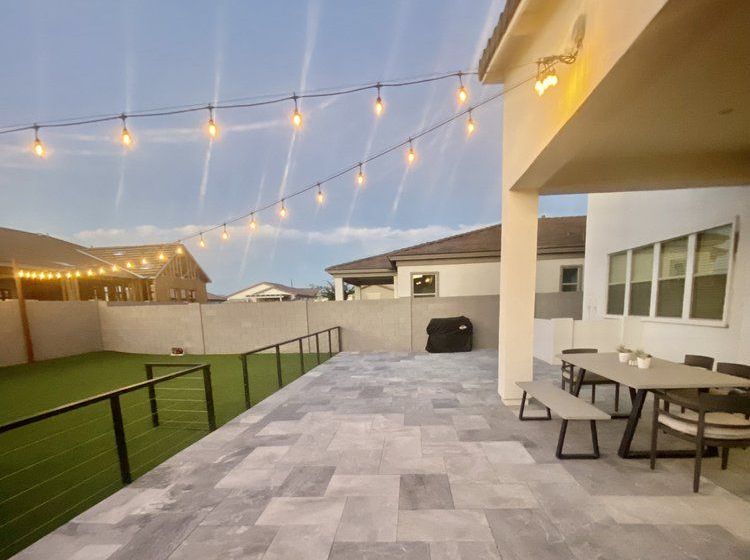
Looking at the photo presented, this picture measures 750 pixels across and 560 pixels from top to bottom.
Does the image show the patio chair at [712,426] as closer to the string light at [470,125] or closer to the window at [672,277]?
the window at [672,277]

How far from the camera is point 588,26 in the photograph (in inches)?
75.5

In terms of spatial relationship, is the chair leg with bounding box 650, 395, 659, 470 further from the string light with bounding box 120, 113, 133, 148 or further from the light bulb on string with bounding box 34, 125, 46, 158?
the light bulb on string with bounding box 34, 125, 46, 158

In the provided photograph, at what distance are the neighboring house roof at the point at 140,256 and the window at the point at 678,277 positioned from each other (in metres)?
20.5

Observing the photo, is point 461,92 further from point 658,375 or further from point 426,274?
point 426,274

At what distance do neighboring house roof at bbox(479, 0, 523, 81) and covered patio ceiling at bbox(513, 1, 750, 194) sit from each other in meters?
1.37

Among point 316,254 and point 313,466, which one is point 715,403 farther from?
point 316,254

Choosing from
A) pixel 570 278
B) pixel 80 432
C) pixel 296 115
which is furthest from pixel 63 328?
pixel 570 278

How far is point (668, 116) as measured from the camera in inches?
97.3

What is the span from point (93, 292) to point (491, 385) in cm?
2142

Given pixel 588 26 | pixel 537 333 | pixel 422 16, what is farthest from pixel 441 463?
pixel 422 16

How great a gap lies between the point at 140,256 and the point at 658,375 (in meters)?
25.2

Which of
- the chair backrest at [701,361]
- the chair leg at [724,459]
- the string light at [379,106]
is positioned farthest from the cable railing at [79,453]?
the chair backrest at [701,361]

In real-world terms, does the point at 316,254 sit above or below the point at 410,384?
above

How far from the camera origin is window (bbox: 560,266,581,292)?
30.4ft
